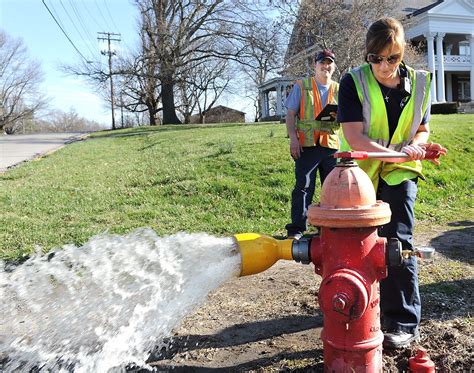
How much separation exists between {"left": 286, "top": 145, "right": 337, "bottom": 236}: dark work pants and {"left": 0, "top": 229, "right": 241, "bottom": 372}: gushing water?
1.82 metres

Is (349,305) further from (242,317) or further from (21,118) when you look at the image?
→ (21,118)

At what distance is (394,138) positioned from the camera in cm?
250

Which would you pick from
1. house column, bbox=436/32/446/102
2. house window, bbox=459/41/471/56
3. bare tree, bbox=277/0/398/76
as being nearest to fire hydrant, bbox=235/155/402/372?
bare tree, bbox=277/0/398/76

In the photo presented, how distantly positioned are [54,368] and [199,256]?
0.95 metres

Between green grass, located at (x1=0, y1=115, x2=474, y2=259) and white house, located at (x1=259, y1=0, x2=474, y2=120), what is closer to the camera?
green grass, located at (x1=0, y1=115, x2=474, y2=259)

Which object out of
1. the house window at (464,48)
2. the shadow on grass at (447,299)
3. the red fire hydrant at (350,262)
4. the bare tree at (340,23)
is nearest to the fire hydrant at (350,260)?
the red fire hydrant at (350,262)

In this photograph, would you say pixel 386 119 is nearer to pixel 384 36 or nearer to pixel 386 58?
pixel 386 58

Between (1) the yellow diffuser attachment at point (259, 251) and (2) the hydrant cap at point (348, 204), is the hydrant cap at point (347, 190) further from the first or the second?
(1) the yellow diffuser attachment at point (259, 251)

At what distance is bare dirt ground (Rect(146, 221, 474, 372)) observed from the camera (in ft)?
8.11

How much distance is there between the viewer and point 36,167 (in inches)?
459

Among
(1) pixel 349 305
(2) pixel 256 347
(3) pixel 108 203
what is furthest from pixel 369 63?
(3) pixel 108 203

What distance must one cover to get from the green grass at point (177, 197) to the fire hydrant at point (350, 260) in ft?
11.0

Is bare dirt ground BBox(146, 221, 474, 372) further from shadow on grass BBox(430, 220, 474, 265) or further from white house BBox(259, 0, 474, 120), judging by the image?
white house BBox(259, 0, 474, 120)

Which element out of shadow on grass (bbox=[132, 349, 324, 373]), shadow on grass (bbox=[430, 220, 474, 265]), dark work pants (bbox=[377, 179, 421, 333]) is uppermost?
dark work pants (bbox=[377, 179, 421, 333])
